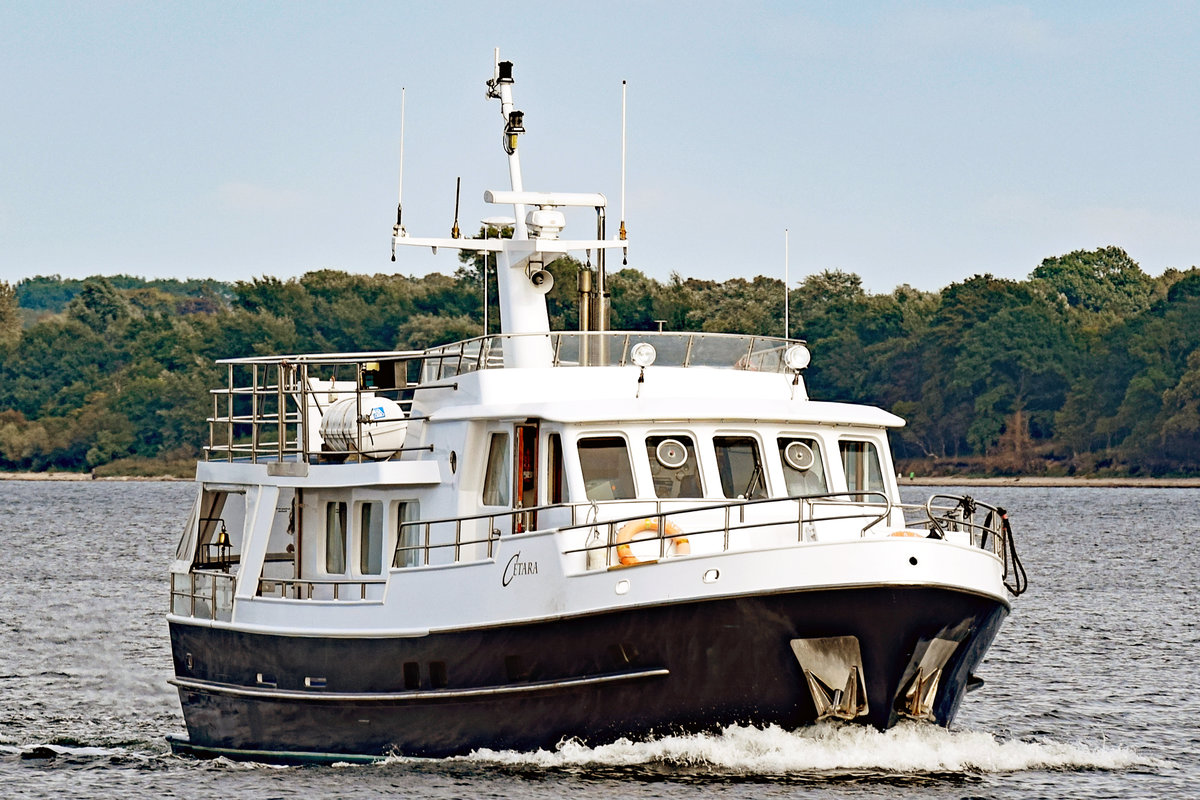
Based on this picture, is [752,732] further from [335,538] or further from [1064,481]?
[1064,481]

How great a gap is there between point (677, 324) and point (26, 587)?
46.2m

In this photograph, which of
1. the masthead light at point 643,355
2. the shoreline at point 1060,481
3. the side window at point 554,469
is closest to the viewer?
the side window at point 554,469

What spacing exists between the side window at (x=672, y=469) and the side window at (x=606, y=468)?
0.27 m

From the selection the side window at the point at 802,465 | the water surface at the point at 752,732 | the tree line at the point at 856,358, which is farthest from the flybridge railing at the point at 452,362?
the tree line at the point at 856,358

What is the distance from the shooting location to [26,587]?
48.8 meters

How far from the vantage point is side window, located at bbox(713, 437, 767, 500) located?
1962cm

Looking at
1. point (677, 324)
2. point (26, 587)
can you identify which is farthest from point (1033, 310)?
point (26, 587)

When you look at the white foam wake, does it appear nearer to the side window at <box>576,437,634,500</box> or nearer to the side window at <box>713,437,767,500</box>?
the side window at <box>576,437,634,500</box>

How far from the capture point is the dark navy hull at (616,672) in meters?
17.5

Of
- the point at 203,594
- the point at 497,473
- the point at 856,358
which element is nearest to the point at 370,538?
the point at 497,473

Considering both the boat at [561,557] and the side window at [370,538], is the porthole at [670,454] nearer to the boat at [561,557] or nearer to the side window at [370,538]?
the boat at [561,557]

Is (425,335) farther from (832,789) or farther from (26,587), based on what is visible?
(832,789)

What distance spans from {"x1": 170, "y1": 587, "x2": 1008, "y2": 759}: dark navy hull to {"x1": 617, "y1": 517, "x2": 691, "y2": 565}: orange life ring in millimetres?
566

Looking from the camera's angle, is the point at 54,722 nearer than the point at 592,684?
No
